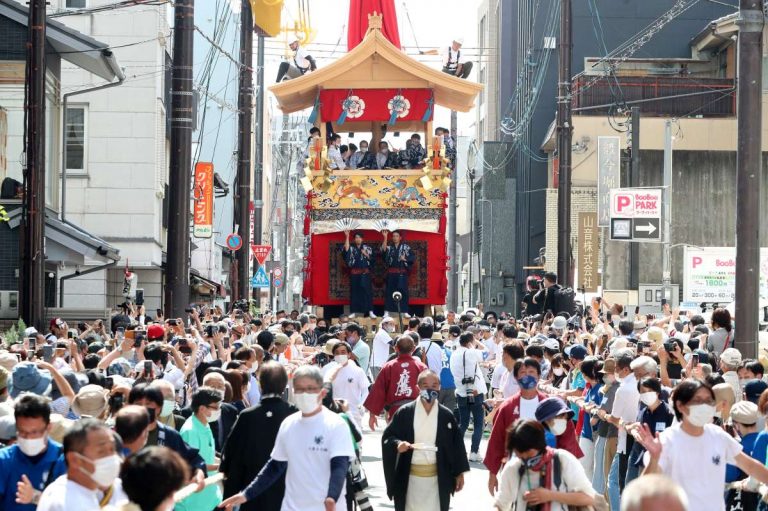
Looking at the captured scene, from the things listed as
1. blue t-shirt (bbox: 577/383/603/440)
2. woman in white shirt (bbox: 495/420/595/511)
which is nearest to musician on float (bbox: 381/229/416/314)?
blue t-shirt (bbox: 577/383/603/440)

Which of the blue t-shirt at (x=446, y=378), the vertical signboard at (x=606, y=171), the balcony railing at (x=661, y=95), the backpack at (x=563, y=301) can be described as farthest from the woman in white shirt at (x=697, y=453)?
the balcony railing at (x=661, y=95)

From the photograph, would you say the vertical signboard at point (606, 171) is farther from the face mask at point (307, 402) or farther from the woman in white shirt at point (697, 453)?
the face mask at point (307, 402)

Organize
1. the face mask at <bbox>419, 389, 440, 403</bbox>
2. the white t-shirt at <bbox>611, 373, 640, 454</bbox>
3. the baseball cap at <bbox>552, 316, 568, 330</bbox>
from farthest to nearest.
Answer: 1. the baseball cap at <bbox>552, 316, 568, 330</bbox>
2. the white t-shirt at <bbox>611, 373, 640, 454</bbox>
3. the face mask at <bbox>419, 389, 440, 403</bbox>

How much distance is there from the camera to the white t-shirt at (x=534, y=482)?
7.04 m

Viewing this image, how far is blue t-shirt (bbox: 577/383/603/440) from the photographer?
12172 mm

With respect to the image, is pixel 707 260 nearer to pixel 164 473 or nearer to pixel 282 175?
pixel 164 473

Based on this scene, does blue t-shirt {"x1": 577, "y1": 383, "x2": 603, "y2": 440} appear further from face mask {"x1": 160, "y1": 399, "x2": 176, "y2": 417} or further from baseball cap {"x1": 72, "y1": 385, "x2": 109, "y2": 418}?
baseball cap {"x1": 72, "y1": 385, "x2": 109, "y2": 418}

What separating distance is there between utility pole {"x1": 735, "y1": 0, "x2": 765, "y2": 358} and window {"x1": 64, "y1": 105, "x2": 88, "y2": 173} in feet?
64.9

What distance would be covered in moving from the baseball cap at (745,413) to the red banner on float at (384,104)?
14893 mm

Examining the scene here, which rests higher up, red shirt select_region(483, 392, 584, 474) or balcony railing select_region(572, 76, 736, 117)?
balcony railing select_region(572, 76, 736, 117)

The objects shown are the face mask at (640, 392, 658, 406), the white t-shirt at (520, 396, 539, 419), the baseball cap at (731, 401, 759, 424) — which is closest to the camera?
the baseball cap at (731, 401, 759, 424)

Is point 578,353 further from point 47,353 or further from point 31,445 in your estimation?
point 31,445

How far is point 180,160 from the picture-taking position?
19000mm

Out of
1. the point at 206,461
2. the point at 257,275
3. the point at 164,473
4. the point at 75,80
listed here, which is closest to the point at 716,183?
the point at 257,275
